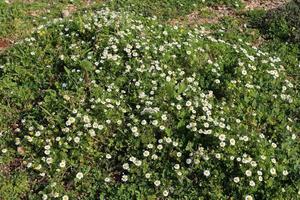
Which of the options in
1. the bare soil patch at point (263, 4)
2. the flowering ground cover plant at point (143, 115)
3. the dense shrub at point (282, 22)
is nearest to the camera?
the flowering ground cover plant at point (143, 115)

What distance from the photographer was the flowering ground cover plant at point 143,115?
7.97 meters

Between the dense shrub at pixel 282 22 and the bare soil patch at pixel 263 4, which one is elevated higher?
the dense shrub at pixel 282 22

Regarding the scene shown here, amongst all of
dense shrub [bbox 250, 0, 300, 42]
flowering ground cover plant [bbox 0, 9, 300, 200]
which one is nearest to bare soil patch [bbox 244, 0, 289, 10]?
dense shrub [bbox 250, 0, 300, 42]

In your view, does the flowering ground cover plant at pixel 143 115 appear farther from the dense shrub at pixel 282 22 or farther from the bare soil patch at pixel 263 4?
the bare soil patch at pixel 263 4

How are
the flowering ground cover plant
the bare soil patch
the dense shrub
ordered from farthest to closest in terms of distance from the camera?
1. the bare soil patch
2. the dense shrub
3. the flowering ground cover plant

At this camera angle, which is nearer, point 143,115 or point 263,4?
point 143,115

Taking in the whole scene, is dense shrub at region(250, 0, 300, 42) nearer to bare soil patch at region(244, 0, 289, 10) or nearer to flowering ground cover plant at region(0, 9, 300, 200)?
bare soil patch at region(244, 0, 289, 10)

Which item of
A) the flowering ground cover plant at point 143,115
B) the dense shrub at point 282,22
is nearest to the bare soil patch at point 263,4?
the dense shrub at point 282,22

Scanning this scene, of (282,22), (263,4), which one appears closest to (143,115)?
(282,22)

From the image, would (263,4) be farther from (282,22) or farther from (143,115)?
(143,115)

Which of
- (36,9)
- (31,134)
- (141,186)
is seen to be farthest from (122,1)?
(141,186)

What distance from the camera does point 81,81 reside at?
9.47m

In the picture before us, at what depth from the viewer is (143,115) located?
882 centimetres

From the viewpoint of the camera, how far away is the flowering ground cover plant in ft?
26.1
